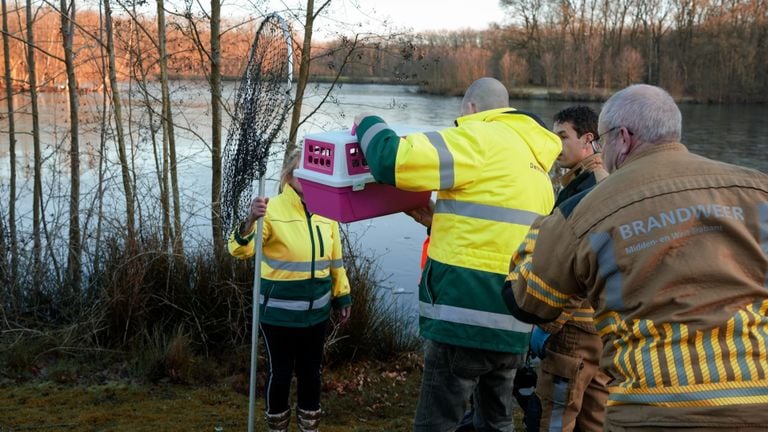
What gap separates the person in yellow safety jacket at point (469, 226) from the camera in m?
2.64

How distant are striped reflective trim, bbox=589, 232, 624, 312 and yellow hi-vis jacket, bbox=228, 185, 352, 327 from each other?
204 centimetres

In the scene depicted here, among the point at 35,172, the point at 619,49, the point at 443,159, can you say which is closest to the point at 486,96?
the point at 443,159

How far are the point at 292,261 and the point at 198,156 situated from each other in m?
4.98

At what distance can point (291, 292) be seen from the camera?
3.62 m

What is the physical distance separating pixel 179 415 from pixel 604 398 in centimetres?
263

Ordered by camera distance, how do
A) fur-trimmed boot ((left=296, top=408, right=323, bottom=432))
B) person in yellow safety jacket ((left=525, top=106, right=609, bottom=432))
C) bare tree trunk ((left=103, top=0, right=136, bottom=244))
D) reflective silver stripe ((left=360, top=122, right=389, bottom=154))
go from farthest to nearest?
bare tree trunk ((left=103, top=0, right=136, bottom=244)) < fur-trimmed boot ((left=296, top=408, right=323, bottom=432)) < person in yellow safety jacket ((left=525, top=106, right=609, bottom=432)) < reflective silver stripe ((left=360, top=122, right=389, bottom=154))

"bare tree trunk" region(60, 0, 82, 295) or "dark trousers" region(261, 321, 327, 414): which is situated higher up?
"bare tree trunk" region(60, 0, 82, 295)

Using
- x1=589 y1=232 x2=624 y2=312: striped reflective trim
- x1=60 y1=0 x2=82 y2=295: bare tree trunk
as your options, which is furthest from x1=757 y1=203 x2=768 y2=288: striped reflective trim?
x1=60 y1=0 x2=82 y2=295: bare tree trunk

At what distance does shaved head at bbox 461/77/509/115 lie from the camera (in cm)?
297

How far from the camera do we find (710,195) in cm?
179

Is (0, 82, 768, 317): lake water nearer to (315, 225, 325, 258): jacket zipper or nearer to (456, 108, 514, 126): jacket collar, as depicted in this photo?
(315, 225, 325, 258): jacket zipper

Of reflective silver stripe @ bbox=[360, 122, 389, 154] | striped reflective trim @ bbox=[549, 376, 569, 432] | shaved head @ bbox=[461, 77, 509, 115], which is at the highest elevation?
shaved head @ bbox=[461, 77, 509, 115]

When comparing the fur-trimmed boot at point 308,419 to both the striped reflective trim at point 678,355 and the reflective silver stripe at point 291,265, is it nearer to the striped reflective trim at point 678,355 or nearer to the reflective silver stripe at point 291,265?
the reflective silver stripe at point 291,265

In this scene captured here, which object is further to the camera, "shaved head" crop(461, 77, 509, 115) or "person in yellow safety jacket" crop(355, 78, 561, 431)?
"shaved head" crop(461, 77, 509, 115)
